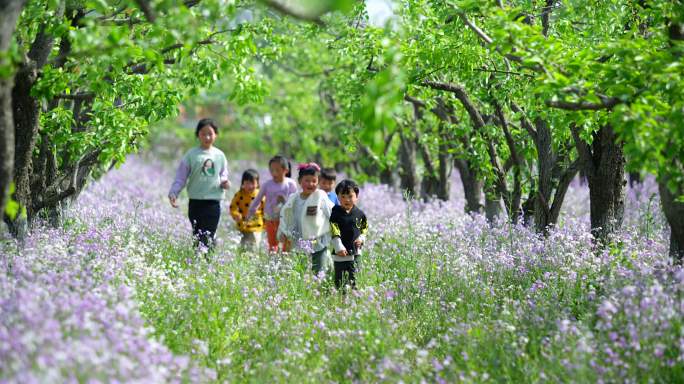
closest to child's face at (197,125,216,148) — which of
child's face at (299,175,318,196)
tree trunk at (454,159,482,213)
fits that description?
child's face at (299,175,318,196)

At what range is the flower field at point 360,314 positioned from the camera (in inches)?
177

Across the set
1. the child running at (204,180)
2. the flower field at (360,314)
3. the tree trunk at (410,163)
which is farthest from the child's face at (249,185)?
the tree trunk at (410,163)

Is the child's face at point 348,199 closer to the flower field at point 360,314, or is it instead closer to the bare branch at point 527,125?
the flower field at point 360,314

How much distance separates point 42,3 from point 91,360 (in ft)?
13.1

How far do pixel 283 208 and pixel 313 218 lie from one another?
548 millimetres

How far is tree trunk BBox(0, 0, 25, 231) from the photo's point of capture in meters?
4.22

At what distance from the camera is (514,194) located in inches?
408

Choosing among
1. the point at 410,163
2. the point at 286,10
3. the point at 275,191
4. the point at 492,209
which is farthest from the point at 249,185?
the point at 410,163

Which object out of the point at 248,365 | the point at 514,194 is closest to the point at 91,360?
the point at 248,365

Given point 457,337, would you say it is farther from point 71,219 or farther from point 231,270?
point 71,219

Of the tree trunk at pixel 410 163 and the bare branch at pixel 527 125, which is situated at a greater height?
the bare branch at pixel 527 125

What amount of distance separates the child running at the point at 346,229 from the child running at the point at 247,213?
2.91 m

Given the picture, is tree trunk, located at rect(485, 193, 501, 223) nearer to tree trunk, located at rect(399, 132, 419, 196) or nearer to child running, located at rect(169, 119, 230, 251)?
child running, located at rect(169, 119, 230, 251)

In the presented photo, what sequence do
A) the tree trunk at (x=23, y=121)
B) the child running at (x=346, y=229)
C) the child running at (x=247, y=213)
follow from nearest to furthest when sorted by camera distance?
the tree trunk at (x=23, y=121) < the child running at (x=346, y=229) < the child running at (x=247, y=213)
